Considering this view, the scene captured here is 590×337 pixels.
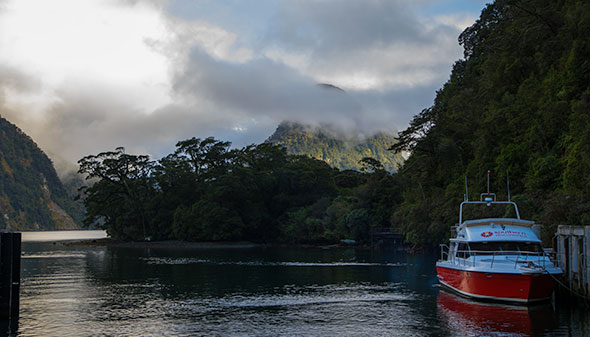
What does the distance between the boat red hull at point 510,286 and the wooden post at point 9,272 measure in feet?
81.1

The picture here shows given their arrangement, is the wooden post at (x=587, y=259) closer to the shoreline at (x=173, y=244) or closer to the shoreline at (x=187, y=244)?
the shoreline at (x=187, y=244)

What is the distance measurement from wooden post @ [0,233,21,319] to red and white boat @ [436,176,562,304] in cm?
2467

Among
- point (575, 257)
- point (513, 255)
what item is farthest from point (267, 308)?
point (575, 257)

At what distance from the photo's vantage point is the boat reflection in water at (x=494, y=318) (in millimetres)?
25156

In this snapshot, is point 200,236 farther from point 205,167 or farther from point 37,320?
point 37,320

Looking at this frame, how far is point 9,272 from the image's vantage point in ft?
91.8

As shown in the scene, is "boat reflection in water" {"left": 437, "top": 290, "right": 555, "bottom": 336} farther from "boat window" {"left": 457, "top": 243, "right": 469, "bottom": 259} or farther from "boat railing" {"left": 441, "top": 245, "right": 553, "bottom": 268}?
"boat window" {"left": 457, "top": 243, "right": 469, "bottom": 259}

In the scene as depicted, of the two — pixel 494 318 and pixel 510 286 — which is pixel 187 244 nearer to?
pixel 510 286

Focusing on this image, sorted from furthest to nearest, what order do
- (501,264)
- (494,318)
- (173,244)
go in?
(173,244) < (501,264) < (494,318)

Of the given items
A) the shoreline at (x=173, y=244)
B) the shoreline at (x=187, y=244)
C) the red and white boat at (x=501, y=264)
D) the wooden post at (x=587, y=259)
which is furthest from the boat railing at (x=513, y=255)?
the shoreline at (x=173, y=244)

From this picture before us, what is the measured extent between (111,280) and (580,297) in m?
37.3

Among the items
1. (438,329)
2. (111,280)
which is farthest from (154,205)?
(438,329)

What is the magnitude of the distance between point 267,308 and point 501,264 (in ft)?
44.4

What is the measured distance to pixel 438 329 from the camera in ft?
86.1
